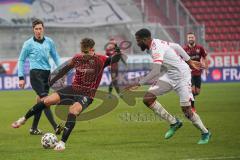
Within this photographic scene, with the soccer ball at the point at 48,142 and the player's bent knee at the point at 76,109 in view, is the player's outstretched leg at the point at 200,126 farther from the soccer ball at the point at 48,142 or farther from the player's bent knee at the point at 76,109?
the soccer ball at the point at 48,142

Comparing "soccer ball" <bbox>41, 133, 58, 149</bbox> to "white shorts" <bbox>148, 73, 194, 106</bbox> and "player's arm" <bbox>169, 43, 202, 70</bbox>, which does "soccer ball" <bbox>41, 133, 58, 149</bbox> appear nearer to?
"white shorts" <bbox>148, 73, 194, 106</bbox>

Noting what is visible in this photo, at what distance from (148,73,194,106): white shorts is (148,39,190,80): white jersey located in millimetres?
95

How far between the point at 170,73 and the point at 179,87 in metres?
0.32

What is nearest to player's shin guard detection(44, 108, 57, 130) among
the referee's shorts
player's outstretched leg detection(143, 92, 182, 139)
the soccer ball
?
the referee's shorts

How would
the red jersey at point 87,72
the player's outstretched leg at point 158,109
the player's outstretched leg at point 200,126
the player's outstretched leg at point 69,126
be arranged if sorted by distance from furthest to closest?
the player's outstretched leg at point 158,109 < the player's outstretched leg at point 200,126 < the red jersey at point 87,72 < the player's outstretched leg at point 69,126

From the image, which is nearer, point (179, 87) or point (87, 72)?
point (87, 72)

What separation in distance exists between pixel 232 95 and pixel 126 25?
13.9 meters

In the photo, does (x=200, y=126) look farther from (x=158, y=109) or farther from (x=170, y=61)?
(x=170, y=61)

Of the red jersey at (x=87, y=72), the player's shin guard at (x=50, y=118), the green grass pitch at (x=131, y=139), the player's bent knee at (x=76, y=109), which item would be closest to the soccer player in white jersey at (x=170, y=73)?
the green grass pitch at (x=131, y=139)

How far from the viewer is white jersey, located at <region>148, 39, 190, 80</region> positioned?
11.9 meters

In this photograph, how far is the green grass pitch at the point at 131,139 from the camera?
35.2 feet

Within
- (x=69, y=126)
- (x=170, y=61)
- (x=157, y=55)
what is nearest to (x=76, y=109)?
(x=69, y=126)

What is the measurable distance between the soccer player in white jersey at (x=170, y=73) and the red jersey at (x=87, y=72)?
2.86ft

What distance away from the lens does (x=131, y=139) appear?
1305 centimetres
